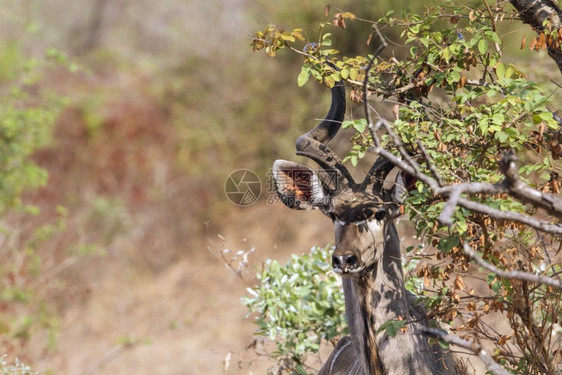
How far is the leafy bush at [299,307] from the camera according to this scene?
5.55 metres

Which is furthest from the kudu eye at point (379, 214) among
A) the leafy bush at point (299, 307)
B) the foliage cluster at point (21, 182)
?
the foliage cluster at point (21, 182)

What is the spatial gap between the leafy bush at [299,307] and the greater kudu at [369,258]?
997 millimetres

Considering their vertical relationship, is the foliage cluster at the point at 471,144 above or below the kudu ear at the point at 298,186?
above

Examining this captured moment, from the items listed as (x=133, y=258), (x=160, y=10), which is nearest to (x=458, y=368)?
(x=133, y=258)

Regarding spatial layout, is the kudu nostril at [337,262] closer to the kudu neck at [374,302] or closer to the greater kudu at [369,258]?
the greater kudu at [369,258]

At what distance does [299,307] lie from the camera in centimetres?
559

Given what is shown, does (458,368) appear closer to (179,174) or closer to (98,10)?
(179,174)

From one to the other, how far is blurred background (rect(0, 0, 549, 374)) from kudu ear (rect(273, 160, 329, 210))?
196 inches

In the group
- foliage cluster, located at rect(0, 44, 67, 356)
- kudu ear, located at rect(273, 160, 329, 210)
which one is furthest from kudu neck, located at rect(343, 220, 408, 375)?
foliage cluster, located at rect(0, 44, 67, 356)

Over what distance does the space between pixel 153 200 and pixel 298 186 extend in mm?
11688

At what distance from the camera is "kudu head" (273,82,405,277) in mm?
4090

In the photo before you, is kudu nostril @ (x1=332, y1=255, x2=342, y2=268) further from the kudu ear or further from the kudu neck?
the kudu ear

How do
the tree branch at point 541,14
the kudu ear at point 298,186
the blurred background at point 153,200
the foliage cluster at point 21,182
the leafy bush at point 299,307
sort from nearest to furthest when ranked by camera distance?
the tree branch at point 541,14 → the kudu ear at point 298,186 → the leafy bush at point 299,307 → the foliage cluster at point 21,182 → the blurred background at point 153,200

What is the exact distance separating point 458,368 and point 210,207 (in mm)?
11650
